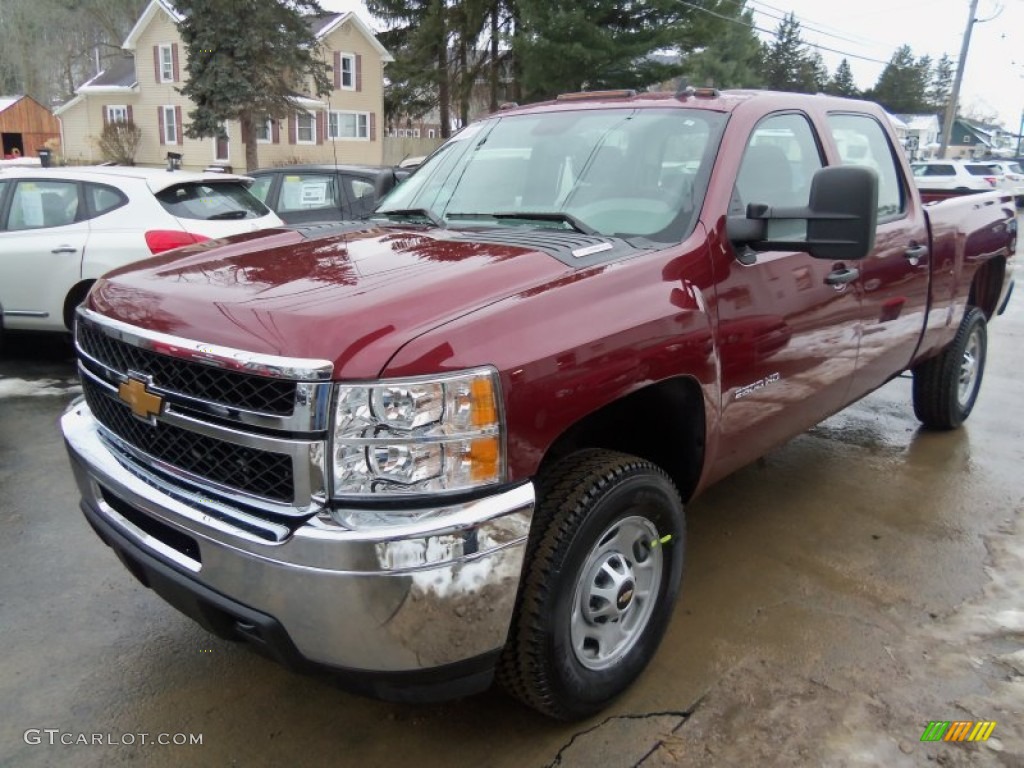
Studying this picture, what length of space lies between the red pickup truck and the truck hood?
0.01 m

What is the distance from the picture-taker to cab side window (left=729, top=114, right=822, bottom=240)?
10.2 feet

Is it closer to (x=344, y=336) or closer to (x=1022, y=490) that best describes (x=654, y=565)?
(x=344, y=336)

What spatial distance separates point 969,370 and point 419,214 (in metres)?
4.10

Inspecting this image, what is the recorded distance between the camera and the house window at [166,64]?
37.6 metres

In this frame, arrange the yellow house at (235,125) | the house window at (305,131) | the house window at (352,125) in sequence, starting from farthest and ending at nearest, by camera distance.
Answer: the house window at (352,125), the house window at (305,131), the yellow house at (235,125)

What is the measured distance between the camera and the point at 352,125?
1515 inches

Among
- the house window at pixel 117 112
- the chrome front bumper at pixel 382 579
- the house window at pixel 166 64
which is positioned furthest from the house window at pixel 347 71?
the chrome front bumper at pixel 382 579

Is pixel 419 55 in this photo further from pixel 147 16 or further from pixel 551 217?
pixel 551 217

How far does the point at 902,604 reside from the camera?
3377 millimetres

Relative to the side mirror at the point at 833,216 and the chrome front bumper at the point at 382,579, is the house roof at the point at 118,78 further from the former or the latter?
the chrome front bumper at the point at 382,579

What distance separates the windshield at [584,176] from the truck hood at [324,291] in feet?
1.56

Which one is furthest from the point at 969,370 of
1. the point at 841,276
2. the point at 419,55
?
the point at 419,55

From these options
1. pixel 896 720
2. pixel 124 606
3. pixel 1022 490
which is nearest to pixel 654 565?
pixel 896 720

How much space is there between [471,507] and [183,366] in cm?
87
